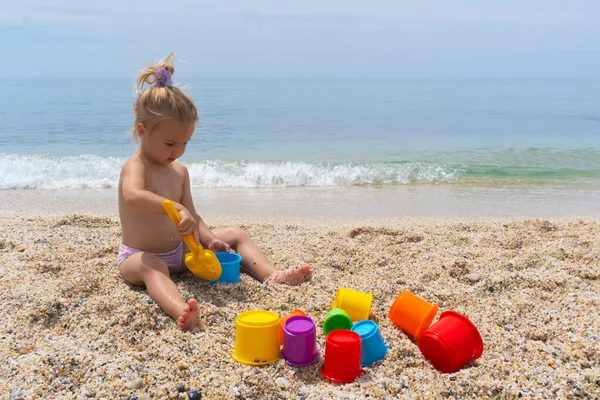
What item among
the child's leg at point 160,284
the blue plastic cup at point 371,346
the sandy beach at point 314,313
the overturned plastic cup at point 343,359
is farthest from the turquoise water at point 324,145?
the overturned plastic cup at point 343,359

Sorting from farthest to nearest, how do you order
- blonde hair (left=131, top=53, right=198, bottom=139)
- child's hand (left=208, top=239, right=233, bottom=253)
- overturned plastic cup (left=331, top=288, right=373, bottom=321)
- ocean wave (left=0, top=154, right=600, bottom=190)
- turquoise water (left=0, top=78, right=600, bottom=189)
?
turquoise water (left=0, top=78, right=600, bottom=189)
ocean wave (left=0, top=154, right=600, bottom=190)
child's hand (left=208, top=239, right=233, bottom=253)
blonde hair (left=131, top=53, right=198, bottom=139)
overturned plastic cup (left=331, top=288, right=373, bottom=321)

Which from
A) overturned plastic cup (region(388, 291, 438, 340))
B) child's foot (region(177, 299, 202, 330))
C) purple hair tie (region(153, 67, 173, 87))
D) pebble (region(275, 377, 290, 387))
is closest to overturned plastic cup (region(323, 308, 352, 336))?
overturned plastic cup (region(388, 291, 438, 340))

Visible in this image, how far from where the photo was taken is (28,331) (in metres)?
2.69

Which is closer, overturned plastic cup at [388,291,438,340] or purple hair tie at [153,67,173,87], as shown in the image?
overturned plastic cup at [388,291,438,340]

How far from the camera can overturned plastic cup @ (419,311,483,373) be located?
2.37 m

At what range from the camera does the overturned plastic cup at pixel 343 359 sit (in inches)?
90.1

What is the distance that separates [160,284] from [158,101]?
1.15 m

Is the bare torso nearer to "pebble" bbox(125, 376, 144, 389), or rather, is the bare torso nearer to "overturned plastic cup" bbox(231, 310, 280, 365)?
"overturned plastic cup" bbox(231, 310, 280, 365)

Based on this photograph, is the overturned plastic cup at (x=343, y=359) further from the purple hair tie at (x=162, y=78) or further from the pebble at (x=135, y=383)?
the purple hair tie at (x=162, y=78)

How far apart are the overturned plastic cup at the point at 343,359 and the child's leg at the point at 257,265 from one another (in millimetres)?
1067

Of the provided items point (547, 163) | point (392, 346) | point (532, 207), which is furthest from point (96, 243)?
point (547, 163)

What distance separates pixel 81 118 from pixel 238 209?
13110 millimetres

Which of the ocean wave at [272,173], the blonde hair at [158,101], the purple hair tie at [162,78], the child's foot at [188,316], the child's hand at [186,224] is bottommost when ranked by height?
the ocean wave at [272,173]

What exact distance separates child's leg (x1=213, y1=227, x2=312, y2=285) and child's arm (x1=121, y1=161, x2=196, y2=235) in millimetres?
707
